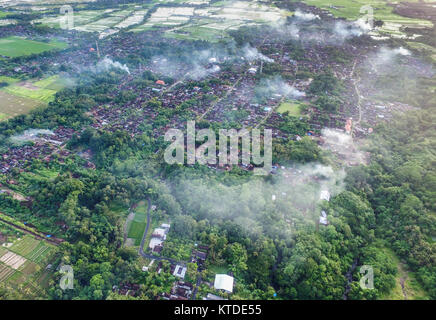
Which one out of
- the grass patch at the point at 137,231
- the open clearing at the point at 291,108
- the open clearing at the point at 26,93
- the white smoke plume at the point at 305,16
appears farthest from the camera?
the white smoke plume at the point at 305,16

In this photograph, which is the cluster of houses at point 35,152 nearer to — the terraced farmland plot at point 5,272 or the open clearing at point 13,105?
the open clearing at point 13,105

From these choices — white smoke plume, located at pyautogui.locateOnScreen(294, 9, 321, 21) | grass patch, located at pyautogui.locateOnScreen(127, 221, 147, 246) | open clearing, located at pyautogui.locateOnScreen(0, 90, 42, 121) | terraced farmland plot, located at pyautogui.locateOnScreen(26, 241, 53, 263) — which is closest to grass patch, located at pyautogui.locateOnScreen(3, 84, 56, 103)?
open clearing, located at pyautogui.locateOnScreen(0, 90, 42, 121)

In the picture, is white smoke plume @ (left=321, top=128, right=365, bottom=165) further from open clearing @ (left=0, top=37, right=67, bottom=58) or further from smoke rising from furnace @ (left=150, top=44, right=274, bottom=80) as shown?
open clearing @ (left=0, top=37, right=67, bottom=58)

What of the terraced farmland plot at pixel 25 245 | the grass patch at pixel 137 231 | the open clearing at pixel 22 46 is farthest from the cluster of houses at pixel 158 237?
the open clearing at pixel 22 46

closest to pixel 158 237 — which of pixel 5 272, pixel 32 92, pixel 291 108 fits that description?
pixel 5 272

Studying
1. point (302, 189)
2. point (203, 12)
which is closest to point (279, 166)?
point (302, 189)

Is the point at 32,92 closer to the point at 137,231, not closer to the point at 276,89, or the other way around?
the point at 137,231
